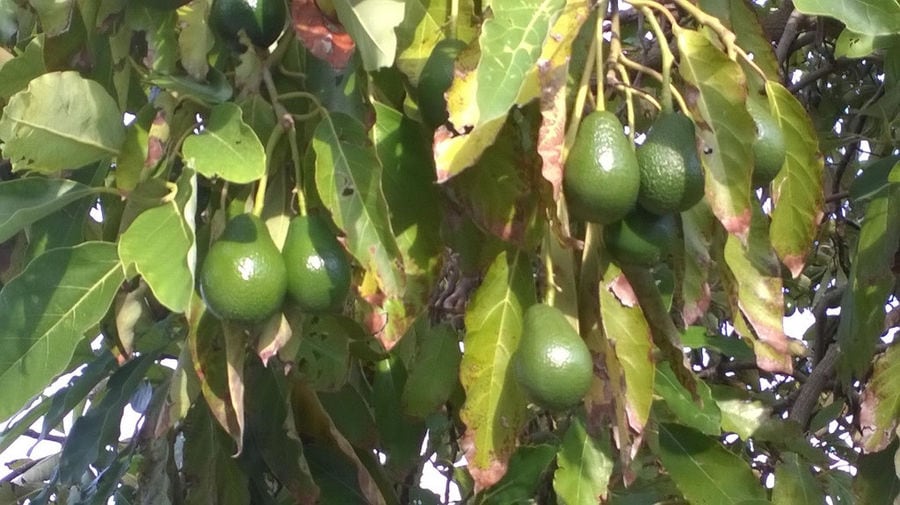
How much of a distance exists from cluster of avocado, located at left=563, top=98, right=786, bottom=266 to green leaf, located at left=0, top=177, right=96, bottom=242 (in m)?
0.53

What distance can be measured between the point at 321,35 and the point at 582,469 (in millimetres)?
701

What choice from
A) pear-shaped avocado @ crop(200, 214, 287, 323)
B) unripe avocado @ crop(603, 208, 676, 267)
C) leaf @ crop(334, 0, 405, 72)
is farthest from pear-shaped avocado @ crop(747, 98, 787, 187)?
pear-shaped avocado @ crop(200, 214, 287, 323)

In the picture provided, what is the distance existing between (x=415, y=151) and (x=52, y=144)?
376 mm

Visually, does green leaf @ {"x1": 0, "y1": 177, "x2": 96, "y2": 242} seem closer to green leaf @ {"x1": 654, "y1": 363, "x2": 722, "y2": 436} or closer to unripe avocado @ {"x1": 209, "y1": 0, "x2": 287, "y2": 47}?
unripe avocado @ {"x1": 209, "y1": 0, "x2": 287, "y2": 47}

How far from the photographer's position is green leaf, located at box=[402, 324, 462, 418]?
136cm

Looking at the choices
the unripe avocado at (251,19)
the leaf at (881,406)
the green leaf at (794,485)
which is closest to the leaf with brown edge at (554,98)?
the unripe avocado at (251,19)

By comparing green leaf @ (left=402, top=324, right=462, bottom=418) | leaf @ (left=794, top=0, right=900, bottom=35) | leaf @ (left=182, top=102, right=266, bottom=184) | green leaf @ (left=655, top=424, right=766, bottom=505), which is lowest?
green leaf @ (left=655, top=424, right=766, bottom=505)

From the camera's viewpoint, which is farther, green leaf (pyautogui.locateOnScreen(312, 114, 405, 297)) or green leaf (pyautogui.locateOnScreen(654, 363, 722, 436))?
green leaf (pyautogui.locateOnScreen(654, 363, 722, 436))

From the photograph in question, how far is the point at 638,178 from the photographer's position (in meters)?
1.02

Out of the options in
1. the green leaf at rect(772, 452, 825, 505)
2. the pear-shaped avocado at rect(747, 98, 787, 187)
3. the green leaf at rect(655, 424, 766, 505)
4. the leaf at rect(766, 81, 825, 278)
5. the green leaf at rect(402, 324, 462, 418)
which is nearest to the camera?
the pear-shaped avocado at rect(747, 98, 787, 187)

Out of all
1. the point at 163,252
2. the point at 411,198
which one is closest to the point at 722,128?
the point at 411,198

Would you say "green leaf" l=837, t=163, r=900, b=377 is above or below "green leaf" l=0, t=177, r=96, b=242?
below

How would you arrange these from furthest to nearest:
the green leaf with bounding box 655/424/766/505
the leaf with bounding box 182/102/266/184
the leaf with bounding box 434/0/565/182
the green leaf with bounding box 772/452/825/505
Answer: the green leaf with bounding box 772/452/825/505 → the green leaf with bounding box 655/424/766/505 → the leaf with bounding box 182/102/266/184 → the leaf with bounding box 434/0/565/182

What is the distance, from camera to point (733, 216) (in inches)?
40.4
